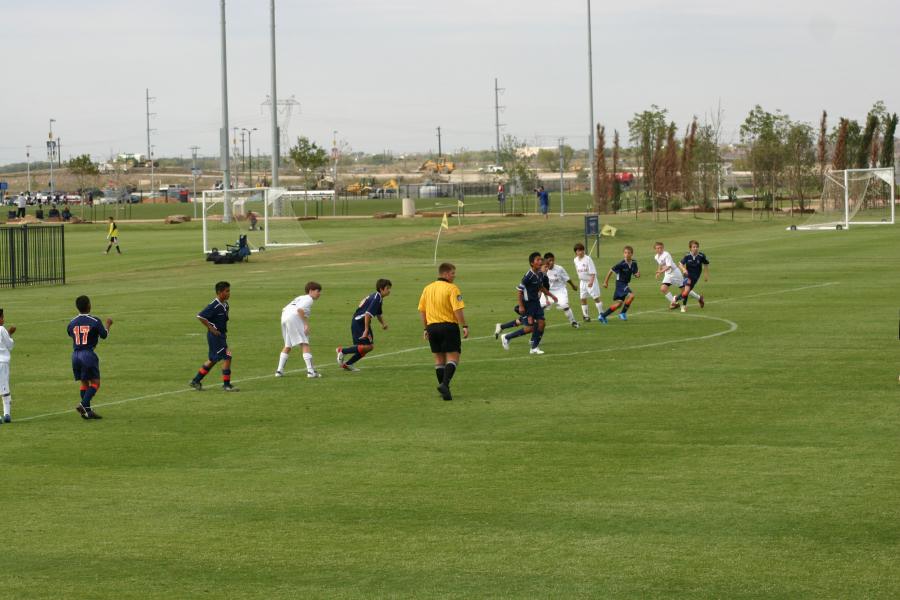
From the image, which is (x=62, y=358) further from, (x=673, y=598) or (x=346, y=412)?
(x=673, y=598)

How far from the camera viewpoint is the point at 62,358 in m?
27.2

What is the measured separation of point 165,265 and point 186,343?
2987cm

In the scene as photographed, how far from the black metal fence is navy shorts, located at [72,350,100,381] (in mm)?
30329

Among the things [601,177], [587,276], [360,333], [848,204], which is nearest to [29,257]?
[587,276]

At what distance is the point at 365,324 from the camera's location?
2380 centimetres

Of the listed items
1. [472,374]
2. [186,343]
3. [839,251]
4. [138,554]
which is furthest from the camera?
[839,251]

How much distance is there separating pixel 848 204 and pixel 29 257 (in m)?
49.9

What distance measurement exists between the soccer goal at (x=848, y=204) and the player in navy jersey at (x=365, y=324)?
55113 mm

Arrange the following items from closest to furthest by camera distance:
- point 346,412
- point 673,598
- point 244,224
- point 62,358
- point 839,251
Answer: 1. point 673,598
2. point 346,412
3. point 62,358
4. point 839,251
5. point 244,224

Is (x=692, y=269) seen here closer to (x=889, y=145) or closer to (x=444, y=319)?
(x=444, y=319)

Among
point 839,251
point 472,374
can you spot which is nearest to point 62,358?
point 472,374

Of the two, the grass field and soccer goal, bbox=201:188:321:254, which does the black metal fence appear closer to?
soccer goal, bbox=201:188:321:254

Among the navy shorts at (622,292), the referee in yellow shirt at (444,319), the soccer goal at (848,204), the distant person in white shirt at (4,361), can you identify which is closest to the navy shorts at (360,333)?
the referee in yellow shirt at (444,319)

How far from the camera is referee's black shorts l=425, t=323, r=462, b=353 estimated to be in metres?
20.8
